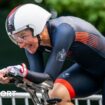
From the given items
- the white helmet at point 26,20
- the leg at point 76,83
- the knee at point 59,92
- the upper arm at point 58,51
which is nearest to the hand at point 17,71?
the upper arm at point 58,51

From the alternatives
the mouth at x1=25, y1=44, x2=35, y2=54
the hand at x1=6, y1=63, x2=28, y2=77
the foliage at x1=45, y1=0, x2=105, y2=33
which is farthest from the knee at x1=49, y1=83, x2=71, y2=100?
the foliage at x1=45, y1=0, x2=105, y2=33

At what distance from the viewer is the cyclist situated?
20.1ft

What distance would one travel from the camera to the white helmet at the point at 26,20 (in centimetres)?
612

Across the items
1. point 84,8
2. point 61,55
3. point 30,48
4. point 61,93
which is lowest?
point 61,93

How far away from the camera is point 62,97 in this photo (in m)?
6.50

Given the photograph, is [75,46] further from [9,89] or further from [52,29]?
[9,89]

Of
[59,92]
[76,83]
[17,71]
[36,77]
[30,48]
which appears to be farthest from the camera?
[76,83]

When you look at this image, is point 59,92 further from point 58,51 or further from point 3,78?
point 3,78

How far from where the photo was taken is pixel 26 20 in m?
6.14

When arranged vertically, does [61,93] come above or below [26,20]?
below

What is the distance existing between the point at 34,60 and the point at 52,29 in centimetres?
44

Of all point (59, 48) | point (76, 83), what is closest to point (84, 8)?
point (76, 83)

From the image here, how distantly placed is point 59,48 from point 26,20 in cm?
36

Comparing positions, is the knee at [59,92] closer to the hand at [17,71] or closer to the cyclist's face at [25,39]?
the cyclist's face at [25,39]
